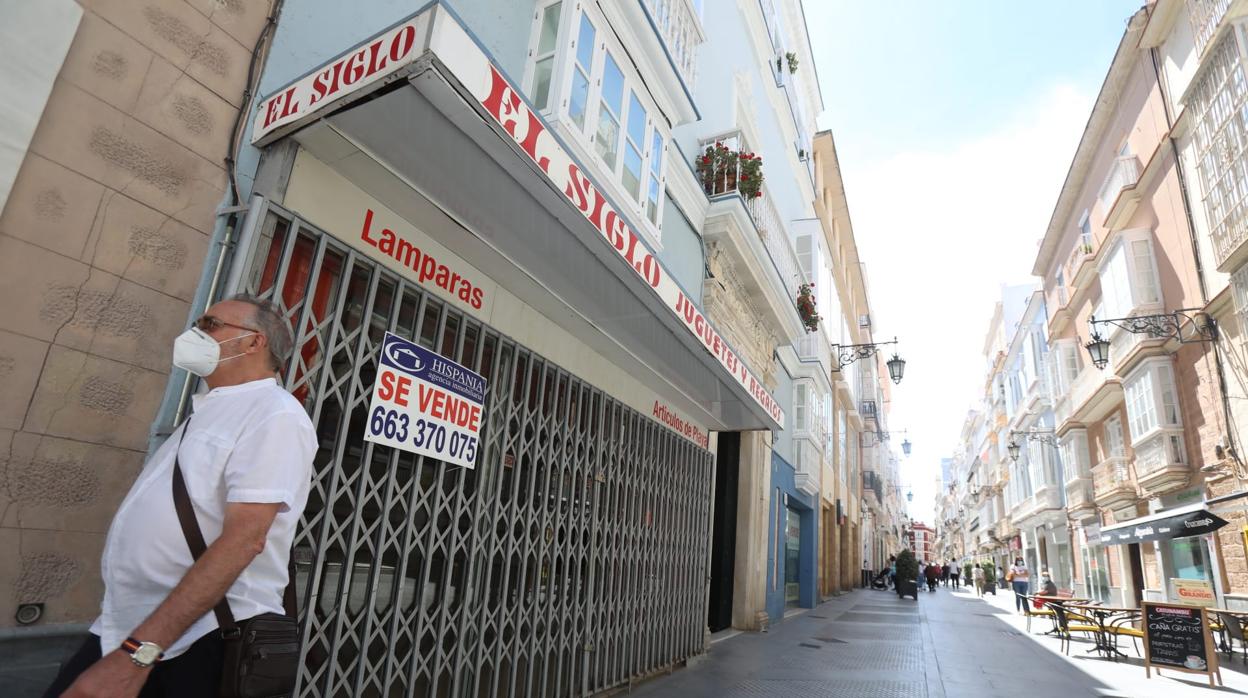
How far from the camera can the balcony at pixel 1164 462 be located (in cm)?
1435

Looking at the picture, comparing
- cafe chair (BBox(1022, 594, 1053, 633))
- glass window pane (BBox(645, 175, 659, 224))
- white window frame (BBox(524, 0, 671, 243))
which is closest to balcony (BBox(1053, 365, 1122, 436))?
cafe chair (BBox(1022, 594, 1053, 633))

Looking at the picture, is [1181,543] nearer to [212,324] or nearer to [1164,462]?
[1164,462]

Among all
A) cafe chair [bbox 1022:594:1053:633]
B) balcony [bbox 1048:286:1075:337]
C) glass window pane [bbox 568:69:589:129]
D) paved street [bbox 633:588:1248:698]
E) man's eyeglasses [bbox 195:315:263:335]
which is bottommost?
paved street [bbox 633:588:1248:698]

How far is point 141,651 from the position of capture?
1.64 meters

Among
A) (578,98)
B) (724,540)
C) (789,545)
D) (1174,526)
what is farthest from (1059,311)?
(578,98)

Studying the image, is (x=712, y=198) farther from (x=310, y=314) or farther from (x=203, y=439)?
(x=203, y=439)

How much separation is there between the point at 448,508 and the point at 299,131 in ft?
7.80

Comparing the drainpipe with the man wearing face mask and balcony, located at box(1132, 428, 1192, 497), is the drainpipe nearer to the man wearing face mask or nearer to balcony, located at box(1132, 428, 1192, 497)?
balcony, located at box(1132, 428, 1192, 497)

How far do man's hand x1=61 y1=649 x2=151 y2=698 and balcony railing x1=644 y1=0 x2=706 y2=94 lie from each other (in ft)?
25.2

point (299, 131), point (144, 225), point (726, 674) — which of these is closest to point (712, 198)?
point (726, 674)

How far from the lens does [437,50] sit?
2.81m

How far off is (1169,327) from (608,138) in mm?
15115

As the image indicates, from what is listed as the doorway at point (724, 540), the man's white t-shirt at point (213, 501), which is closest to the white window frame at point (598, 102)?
the man's white t-shirt at point (213, 501)

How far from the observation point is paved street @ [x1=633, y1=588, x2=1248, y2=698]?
6.57 m
